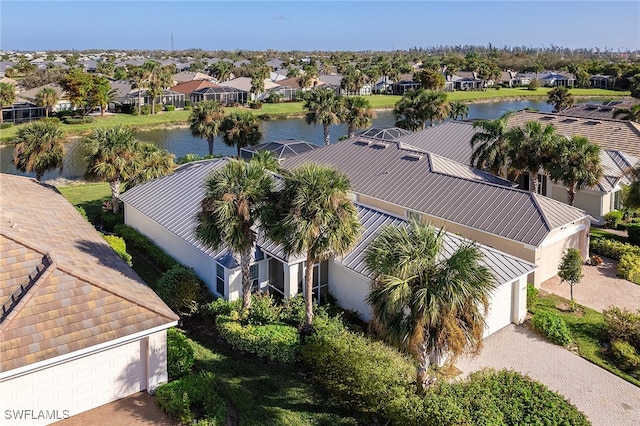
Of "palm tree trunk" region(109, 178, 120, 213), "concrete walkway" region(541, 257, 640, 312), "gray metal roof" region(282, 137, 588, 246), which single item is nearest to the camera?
"concrete walkway" region(541, 257, 640, 312)

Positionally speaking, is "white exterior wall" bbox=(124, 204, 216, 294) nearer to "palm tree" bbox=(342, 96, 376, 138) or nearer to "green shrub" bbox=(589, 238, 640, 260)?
"green shrub" bbox=(589, 238, 640, 260)

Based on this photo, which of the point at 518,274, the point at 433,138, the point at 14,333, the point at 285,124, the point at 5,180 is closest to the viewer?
the point at 14,333

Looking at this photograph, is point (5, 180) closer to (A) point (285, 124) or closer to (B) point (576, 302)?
(B) point (576, 302)

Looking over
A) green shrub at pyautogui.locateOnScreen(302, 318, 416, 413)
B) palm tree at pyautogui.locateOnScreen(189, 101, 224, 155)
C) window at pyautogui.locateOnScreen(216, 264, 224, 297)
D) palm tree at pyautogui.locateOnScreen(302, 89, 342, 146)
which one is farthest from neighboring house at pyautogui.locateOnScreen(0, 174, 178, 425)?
palm tree at pyautogui.locateOnScreen(302, 89, 342, 146)

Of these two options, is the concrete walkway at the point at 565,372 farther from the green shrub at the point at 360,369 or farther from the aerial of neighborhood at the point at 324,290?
the green shrub at the point at 360,369

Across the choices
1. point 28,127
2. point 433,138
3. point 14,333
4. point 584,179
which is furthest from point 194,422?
point 433,138

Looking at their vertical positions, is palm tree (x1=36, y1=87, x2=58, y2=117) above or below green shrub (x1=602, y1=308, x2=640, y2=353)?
above

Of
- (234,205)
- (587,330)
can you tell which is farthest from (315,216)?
(587,330)
